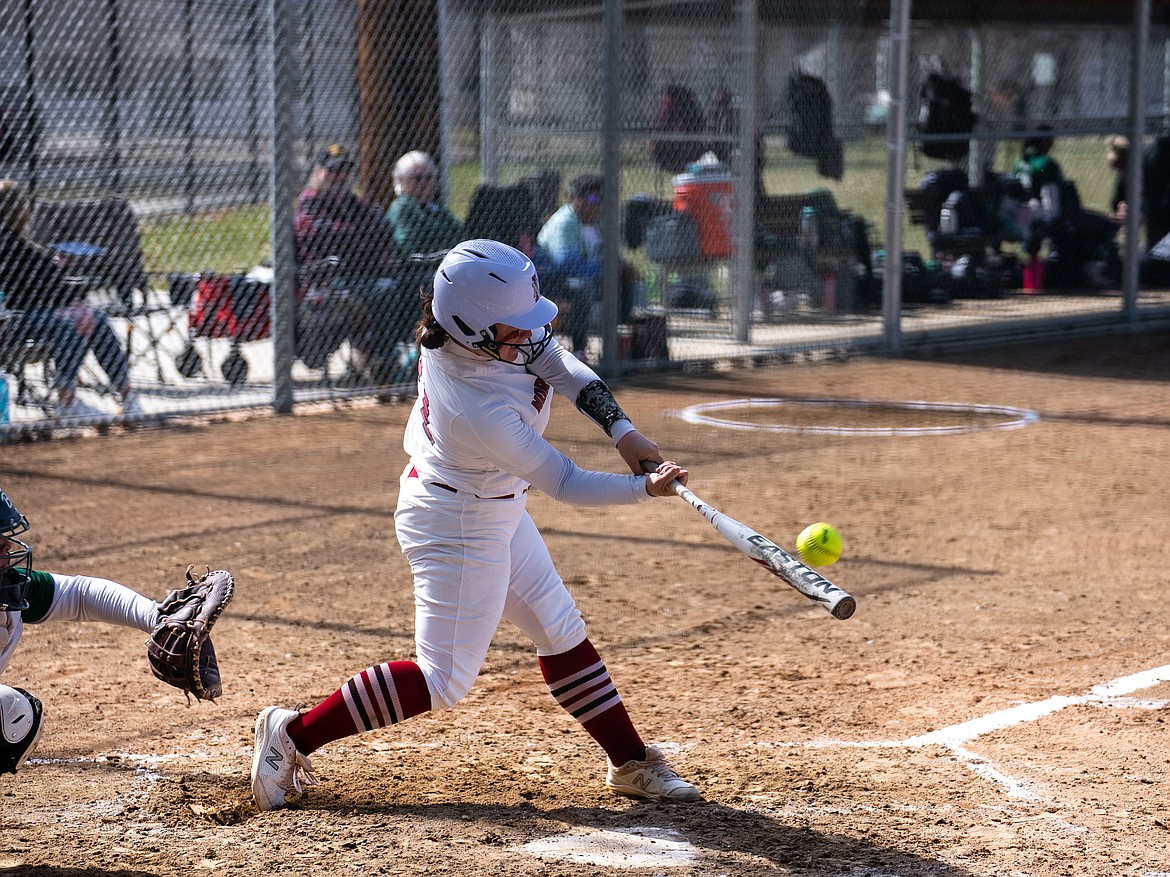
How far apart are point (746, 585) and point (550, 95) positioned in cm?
682

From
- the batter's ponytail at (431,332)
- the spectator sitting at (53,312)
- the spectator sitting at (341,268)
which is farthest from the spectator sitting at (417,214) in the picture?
the batter's ponytail at (431,332)

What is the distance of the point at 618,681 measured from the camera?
4.94 m

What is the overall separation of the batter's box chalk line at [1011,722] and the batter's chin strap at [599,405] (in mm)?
1184

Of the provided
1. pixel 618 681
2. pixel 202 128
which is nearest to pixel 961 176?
pixel 202 128

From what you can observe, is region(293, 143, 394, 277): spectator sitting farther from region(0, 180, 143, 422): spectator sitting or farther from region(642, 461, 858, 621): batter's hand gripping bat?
region(642, 461, 858, 621): batter's hand gripping bat

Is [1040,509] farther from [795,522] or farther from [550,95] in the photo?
[550,95]

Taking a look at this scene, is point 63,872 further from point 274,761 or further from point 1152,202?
point 1152,202

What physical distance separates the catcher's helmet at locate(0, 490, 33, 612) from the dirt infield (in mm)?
638

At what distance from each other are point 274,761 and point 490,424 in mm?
1086

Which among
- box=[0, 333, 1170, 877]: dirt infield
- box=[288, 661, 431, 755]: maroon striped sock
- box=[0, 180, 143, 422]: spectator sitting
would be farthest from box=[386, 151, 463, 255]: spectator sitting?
box=[288, 661, 431, 755]: maroon striped sock

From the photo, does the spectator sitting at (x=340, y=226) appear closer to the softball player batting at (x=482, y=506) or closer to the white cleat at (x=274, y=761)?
the softball player batting at (x=482, y=506)

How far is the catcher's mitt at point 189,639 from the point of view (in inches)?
144

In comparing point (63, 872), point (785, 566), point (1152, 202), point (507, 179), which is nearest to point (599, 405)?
point (785, 566)

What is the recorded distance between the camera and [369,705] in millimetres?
3748
